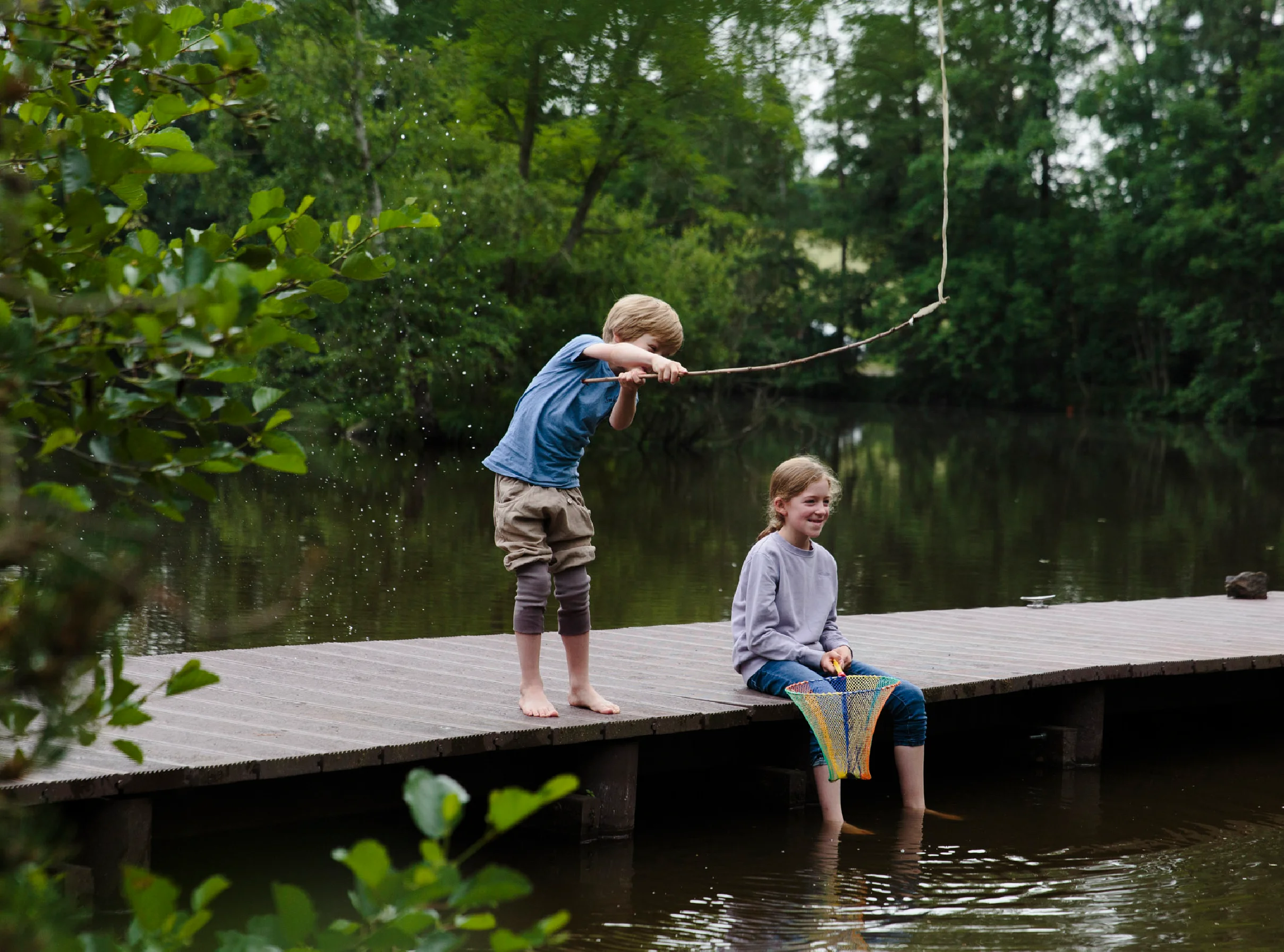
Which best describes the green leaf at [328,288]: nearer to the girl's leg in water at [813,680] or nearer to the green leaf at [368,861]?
the green leaf at [368,861]

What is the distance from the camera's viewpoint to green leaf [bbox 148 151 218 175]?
1880 millimetres

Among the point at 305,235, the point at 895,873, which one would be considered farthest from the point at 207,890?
the point at 895,873

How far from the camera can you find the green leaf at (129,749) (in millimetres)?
1680

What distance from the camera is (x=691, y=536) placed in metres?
14.9

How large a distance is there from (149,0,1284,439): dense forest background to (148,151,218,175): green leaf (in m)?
0.31

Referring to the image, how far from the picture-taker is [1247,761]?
6945 millimetres

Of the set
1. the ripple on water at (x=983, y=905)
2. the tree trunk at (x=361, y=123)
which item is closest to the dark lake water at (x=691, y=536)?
the ripple on water at (x=983, y=905)

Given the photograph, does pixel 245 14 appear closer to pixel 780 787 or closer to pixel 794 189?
pixel 780 787

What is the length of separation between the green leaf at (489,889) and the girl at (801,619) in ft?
13.5

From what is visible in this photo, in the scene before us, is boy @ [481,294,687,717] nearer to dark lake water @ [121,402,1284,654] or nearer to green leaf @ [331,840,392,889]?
dark lake water @ [121,402,1284,654]

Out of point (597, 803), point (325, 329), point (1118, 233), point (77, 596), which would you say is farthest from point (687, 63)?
point (77, 596)

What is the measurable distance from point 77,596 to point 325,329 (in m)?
25.0

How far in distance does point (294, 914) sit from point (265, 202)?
99 centimetres

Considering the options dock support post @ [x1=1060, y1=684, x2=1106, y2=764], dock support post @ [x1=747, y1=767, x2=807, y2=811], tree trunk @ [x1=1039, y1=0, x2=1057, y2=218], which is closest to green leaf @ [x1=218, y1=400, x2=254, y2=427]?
dock support post @ [x1=747, y1=767, x2=807, y2=811]
